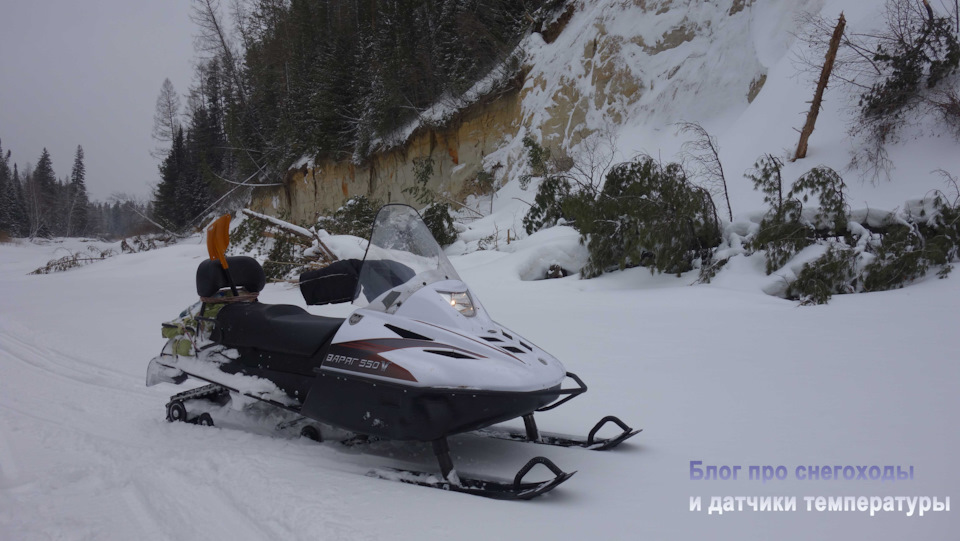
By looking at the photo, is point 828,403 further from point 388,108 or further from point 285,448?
point 388,108

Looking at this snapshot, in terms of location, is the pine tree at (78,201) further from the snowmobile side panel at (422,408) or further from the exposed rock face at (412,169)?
the snowmobile side panel at (422,408)

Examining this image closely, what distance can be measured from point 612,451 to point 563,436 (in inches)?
13.3

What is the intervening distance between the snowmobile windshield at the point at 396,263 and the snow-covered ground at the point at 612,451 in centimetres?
91

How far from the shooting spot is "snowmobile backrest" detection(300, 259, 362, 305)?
3309 millimetres

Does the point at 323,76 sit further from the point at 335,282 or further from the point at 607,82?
the point at 335,282

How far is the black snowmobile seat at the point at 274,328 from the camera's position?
3.16 meters

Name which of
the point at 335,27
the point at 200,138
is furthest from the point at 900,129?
the point at 200,138

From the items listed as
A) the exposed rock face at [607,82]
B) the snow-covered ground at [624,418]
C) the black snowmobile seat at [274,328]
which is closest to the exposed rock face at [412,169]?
the exposed rock face at [607,82]

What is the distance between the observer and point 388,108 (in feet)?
74.1

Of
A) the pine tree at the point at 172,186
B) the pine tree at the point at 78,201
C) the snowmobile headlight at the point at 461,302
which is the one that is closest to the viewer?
the snowmobile headlight at the point at 461,302

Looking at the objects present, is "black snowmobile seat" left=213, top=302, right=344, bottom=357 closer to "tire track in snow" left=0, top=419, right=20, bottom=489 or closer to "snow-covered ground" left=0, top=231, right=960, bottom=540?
"snow-covered ground" left=0, top=231, right=960, bottom=540

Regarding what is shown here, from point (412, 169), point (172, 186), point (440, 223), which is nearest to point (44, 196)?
point (172, 186)

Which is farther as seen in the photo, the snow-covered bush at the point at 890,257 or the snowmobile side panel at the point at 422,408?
the snow-covered bush at the point at 890,257

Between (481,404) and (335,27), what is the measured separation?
1206 inches
